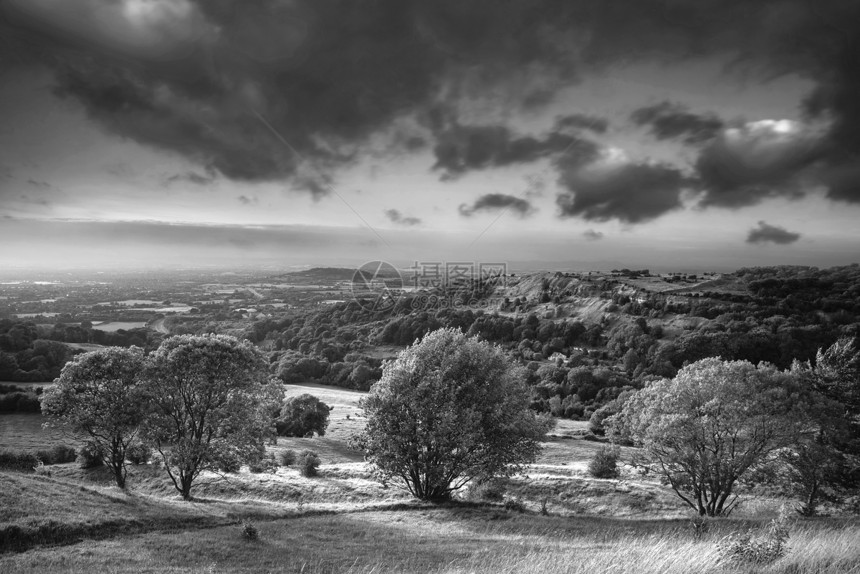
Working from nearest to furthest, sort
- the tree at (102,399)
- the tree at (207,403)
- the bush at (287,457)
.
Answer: the tree at (207,403) < the tree at (102,399) < the bush at (287,457)

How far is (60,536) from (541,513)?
27082 millimetres

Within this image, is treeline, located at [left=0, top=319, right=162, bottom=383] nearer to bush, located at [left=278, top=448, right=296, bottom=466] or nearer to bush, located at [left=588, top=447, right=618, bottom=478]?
bush, located at [left=278, top=448, right=296, bottom=466]

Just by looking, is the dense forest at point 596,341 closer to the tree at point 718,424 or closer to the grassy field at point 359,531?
the grassy field at point 359,531

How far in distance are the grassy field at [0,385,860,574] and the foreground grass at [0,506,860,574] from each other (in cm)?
6

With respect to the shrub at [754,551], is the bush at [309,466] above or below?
below

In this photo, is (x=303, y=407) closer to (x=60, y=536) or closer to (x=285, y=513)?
(x=285, y=513)

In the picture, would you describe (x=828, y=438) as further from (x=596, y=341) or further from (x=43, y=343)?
(x=596, y=341)

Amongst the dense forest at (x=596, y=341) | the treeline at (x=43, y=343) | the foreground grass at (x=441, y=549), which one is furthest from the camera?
the dense forest at (x=596, y=341)

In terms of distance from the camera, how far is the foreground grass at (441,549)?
389 inches

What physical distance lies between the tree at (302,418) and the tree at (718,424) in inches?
2376

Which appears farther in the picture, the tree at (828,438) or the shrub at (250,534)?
the tree at (828,438)

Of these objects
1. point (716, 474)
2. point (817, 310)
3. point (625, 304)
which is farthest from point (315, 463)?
point (817, 310)

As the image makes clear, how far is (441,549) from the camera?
19.0 meters

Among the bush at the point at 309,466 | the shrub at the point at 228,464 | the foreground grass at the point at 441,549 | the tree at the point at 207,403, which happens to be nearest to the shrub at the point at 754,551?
the foreground grass at the point at 441,549
